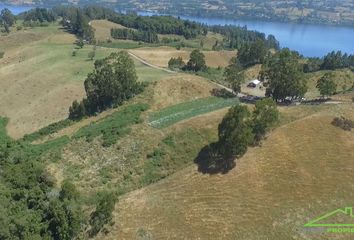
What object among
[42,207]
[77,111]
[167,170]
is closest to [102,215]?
[42,207]

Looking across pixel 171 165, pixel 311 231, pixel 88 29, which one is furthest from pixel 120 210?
pixel 88 29

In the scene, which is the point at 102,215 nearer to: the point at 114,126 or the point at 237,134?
the point at 237,134

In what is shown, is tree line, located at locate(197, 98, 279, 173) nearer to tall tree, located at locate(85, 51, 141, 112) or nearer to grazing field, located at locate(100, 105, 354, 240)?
grazing field, located at locate(100, 105, 354, 240)

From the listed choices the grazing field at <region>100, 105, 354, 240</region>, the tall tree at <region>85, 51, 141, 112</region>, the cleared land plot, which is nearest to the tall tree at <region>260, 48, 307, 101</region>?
the cleared land plot

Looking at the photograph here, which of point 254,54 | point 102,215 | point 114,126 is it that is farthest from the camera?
point 254,54

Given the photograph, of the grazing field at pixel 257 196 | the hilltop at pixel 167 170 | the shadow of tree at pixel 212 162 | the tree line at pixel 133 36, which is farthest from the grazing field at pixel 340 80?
the tree line at pixel 133 36
